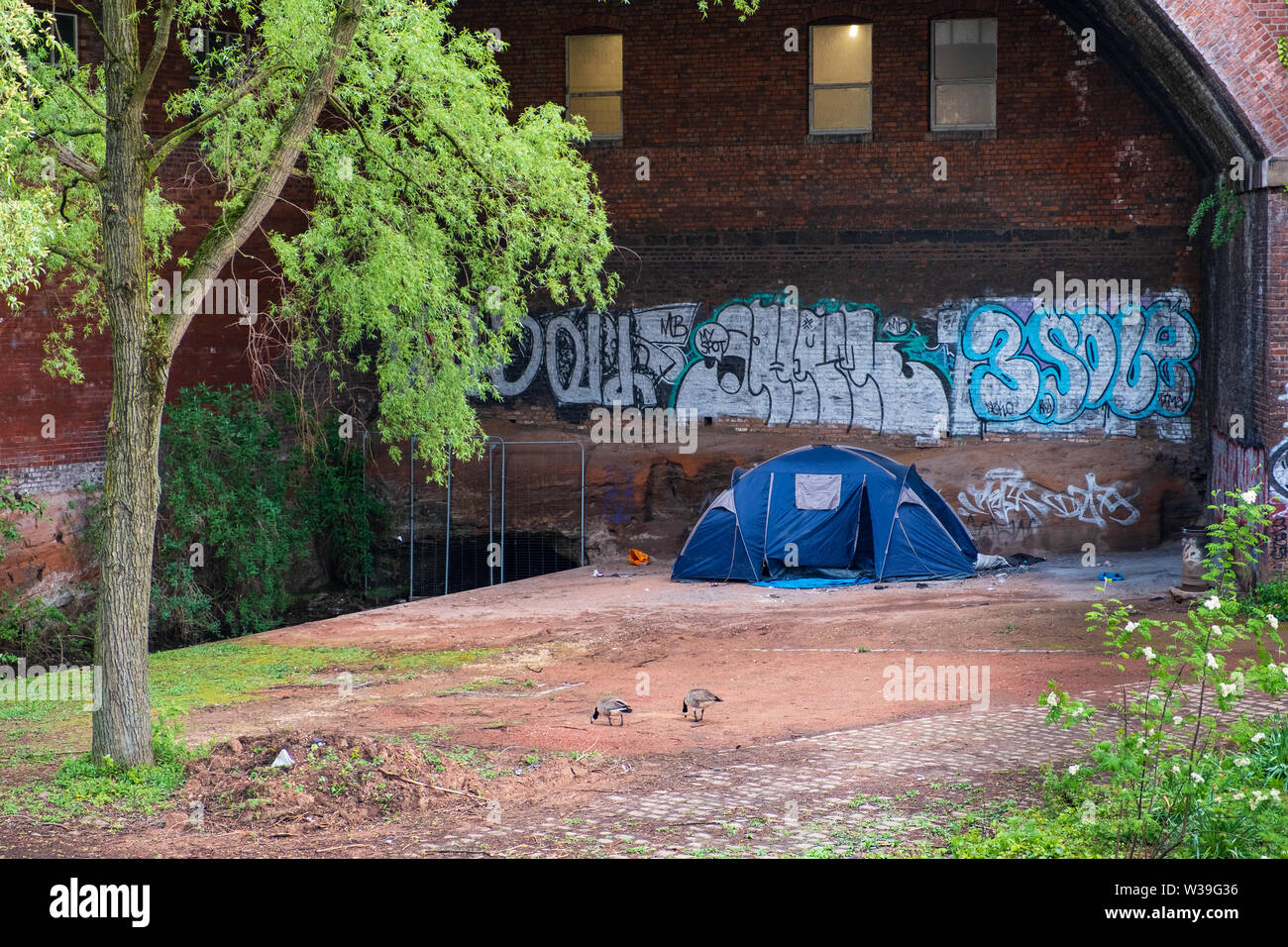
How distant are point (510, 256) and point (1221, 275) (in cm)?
978

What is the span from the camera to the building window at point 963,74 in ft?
60.3

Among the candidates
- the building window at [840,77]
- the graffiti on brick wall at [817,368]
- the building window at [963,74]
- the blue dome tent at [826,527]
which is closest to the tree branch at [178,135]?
the blue dome tent at [826,527]

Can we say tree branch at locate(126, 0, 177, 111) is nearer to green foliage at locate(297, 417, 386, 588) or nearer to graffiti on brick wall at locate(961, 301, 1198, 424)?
green foliage at locate(297, 417, 386, 588)

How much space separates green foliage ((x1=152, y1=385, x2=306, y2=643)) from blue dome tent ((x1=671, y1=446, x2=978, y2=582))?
5.78m

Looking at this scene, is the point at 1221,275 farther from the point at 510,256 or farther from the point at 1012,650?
the point at 510,256

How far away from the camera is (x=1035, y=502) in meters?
18.4

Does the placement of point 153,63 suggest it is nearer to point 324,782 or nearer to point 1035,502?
point 324,782

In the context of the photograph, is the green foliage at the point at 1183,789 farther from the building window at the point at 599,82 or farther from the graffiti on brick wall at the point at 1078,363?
the building window at the point at 599,82

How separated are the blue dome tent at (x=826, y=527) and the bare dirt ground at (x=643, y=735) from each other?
114 cm

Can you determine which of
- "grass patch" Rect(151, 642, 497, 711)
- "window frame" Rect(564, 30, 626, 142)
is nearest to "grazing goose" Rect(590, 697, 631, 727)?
"grass patch" Rect(151, 642, 497, 711)

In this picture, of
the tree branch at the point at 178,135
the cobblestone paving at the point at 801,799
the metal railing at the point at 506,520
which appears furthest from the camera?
the metal railing at the point at 506,520

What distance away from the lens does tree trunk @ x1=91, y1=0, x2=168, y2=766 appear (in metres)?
8.27

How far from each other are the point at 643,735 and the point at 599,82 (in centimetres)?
1294

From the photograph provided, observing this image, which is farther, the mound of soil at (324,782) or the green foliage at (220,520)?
the green foliage at (220,520)
